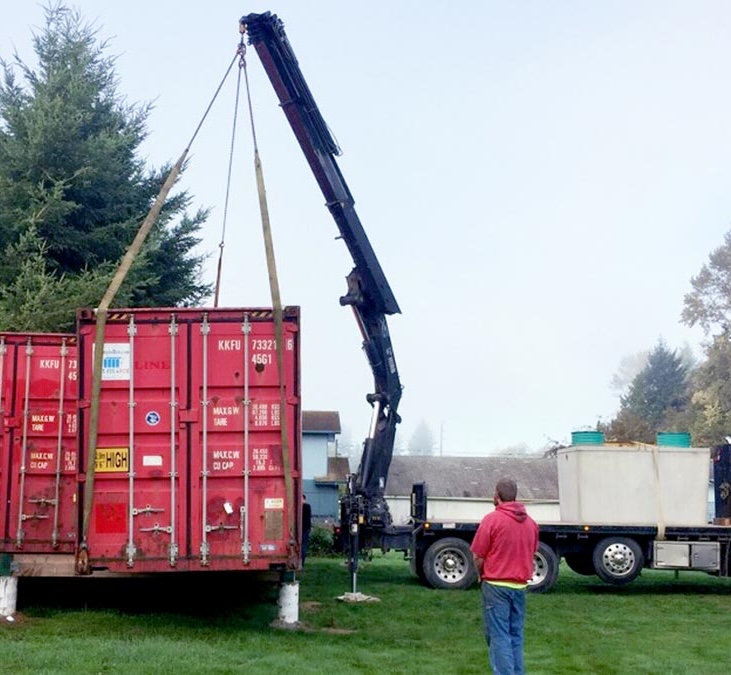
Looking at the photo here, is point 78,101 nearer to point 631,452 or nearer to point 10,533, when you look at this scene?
point 10,533

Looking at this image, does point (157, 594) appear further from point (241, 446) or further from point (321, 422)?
point (321, 422)

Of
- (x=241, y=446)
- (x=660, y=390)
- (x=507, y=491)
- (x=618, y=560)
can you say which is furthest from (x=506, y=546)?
(x=660, y=390)

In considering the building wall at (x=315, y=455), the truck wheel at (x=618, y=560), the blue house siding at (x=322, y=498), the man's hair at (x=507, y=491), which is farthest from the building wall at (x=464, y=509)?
the man's hair at (x=507, y=491)

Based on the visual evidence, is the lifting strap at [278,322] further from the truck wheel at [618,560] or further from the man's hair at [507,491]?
the truck wheel at [618,560]

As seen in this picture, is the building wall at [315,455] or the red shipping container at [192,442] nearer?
the red shipping container at [192,442]

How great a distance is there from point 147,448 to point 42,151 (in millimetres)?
11800

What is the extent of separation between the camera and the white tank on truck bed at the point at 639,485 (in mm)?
17234

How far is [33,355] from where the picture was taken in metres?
12.7

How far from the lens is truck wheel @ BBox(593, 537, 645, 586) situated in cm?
1694

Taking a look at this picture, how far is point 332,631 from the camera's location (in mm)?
11469

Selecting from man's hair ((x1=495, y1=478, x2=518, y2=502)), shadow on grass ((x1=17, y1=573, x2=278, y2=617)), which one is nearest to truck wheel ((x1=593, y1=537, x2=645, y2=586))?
shadow on grass ((x1=17, y1=573, x2=278, y2=617))

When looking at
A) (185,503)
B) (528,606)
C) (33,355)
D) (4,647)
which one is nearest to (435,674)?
(185,503)

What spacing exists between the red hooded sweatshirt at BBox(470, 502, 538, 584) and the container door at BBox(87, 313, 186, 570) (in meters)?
3.77

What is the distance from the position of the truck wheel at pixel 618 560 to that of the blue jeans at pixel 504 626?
9.33 metres
